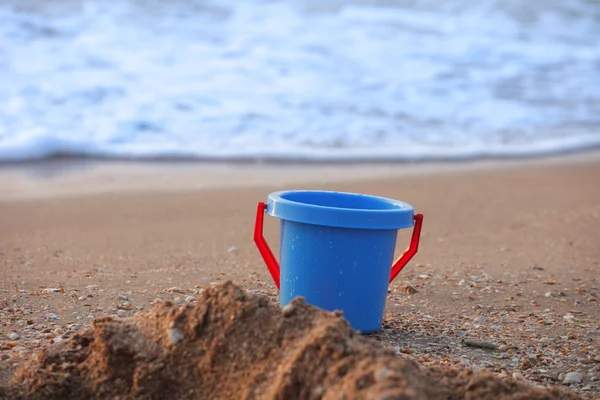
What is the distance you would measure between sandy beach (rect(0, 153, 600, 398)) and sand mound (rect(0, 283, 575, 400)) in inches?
11.3

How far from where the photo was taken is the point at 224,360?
1844 millimetres

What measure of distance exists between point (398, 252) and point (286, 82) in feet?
18.2

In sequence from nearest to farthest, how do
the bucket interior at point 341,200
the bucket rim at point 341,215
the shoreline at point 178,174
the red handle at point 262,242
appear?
the bucket rim at point 341,215, the red handle at point 262,242, the bucket interior at point 341,200, the shoreline at point 178,174

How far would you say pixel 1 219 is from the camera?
4.47 meters

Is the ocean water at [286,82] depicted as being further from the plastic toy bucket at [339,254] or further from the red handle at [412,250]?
the plastic toy bucket at [339,254]

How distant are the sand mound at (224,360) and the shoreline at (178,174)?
10.9 ft

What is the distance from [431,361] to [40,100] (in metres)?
6.37

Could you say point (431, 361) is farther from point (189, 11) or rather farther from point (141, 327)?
point (189, 11)

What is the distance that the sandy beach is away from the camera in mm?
2588

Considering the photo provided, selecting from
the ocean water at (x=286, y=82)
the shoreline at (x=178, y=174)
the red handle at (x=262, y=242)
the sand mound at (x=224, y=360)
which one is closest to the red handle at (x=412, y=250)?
the red handle at (x=262, y=242)

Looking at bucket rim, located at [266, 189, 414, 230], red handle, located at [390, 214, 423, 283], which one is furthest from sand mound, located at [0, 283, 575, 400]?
red handle, located at [390, 214, 423, 283]

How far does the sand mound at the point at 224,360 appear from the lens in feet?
→ 5.61

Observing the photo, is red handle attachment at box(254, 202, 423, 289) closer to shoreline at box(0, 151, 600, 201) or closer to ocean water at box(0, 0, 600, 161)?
shoreline at box(0, 151, 600, 201)

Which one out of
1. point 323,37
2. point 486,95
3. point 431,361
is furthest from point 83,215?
point 323,37
